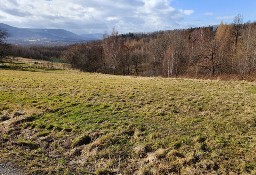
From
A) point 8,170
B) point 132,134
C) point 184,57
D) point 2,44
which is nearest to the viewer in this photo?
point 8,170

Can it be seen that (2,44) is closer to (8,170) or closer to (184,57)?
(184,57)

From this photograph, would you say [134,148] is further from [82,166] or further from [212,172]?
[212,172]

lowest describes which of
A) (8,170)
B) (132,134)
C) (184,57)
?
(8,170)

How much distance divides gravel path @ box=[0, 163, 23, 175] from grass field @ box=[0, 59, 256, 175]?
32 centimetres

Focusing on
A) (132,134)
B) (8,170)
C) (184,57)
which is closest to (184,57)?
(184,57)

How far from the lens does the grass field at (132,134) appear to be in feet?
30.3

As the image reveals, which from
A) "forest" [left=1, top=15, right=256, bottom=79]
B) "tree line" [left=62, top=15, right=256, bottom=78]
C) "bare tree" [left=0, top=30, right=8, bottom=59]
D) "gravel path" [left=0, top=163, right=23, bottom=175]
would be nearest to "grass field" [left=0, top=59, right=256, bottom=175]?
"gravel path" [left=0, top=163, right=23, bottom=175]

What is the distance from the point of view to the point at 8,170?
918 cm

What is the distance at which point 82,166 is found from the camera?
955cm

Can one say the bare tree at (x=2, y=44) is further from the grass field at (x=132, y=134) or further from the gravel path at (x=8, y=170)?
the gravel path at (x=8, y=170)

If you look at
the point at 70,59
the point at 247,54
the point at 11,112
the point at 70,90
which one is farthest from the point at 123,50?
the point at 11,112

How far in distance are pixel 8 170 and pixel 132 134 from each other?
5.27 meters

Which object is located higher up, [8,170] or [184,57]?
[184,57]

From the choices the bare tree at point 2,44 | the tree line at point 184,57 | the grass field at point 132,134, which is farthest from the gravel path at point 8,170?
the bare tree at point 2,44
